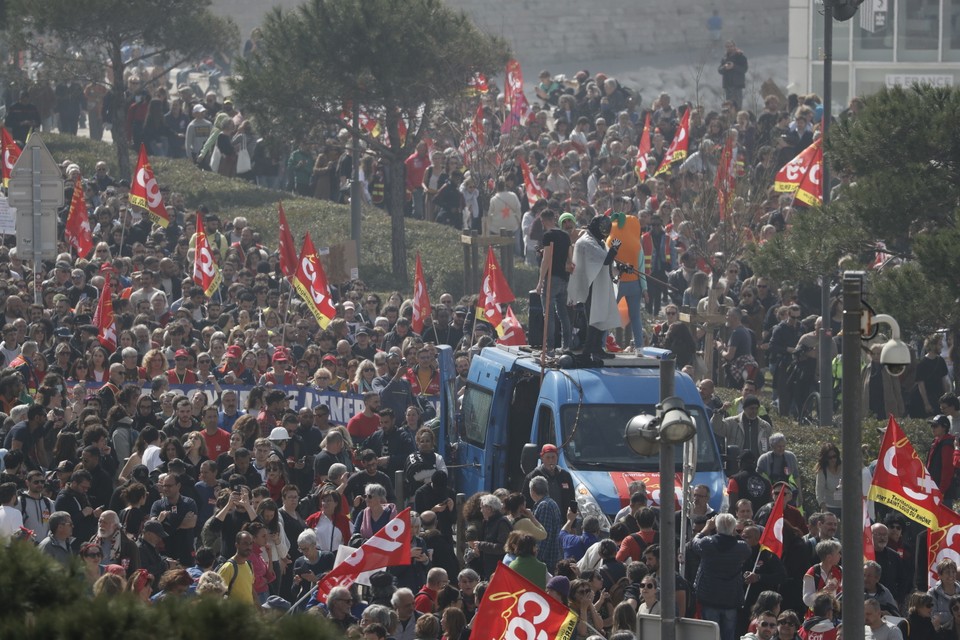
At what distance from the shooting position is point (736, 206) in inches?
1168

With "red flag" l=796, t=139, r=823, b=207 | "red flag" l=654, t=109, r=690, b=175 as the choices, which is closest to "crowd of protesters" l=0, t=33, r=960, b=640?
"red flag" l=654, t=109, r=690, b=175

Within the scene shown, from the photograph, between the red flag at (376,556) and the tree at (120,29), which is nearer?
the red flag at (376,556)

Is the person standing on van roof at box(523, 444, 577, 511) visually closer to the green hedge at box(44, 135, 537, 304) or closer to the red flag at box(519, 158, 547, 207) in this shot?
the green hedge at box(44, 135, 537, 304)

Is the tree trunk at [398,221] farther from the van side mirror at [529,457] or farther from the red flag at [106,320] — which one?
the van side mirror at [529,457]

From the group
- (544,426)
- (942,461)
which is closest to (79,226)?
(544,426)

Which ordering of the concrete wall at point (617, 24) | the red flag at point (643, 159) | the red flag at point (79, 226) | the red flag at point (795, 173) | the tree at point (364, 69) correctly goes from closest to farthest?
the red flag at point (795, 173) < the red flag at point (79, 226) < the tree at point (364, 69) < the red flag at point (643, 159) < the concrete wall at point (617, 24)

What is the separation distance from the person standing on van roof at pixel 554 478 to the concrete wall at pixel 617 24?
44380 mm

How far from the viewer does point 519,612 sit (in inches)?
472

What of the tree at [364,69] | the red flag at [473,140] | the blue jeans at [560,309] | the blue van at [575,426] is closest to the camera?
the blue van at [575,426]

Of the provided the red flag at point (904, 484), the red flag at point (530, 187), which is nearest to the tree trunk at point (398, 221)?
the red flag at point (530, 187)

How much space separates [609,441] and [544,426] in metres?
0.68

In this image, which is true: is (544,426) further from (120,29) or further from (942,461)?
(120,29)

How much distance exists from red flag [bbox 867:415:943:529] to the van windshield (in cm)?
217

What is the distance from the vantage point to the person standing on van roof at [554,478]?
1627 centimetres
